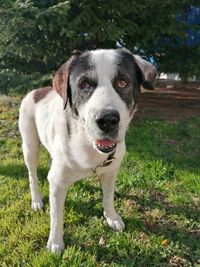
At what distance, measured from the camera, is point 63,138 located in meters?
3.31

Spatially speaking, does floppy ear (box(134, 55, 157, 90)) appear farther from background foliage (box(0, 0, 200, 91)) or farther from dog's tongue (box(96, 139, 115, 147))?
background foliage (box(0, 0, 200, 91))

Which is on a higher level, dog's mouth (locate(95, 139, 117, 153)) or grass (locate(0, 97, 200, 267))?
dog's mouth (locate(95, 139, 117, 153))

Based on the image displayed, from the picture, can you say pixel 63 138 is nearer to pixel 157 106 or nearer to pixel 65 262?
pixel 65 262

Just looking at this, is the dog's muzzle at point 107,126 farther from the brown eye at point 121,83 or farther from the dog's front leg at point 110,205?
the dog's front leg at point 110,205

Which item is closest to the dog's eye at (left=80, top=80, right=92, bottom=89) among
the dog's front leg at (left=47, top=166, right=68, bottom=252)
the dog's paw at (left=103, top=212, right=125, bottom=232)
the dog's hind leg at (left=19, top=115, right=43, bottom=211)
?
the dog's front leg at (left=47, top=166, right=68, bottom=252)

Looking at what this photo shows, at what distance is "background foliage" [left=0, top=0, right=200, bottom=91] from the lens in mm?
5785

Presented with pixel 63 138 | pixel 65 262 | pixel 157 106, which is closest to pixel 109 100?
pixel 63 138

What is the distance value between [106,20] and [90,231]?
368 centimetres

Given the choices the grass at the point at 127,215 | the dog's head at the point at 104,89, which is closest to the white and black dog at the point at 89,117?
the dog's head at the point at 104,89

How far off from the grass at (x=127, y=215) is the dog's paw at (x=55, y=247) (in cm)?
6

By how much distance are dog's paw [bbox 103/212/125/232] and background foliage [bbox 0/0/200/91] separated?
2.74 m

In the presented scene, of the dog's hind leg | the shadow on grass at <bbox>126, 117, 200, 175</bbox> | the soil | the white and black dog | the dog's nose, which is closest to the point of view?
the dog's nose

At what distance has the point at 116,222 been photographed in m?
3.84

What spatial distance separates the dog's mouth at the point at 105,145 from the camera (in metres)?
2.93
